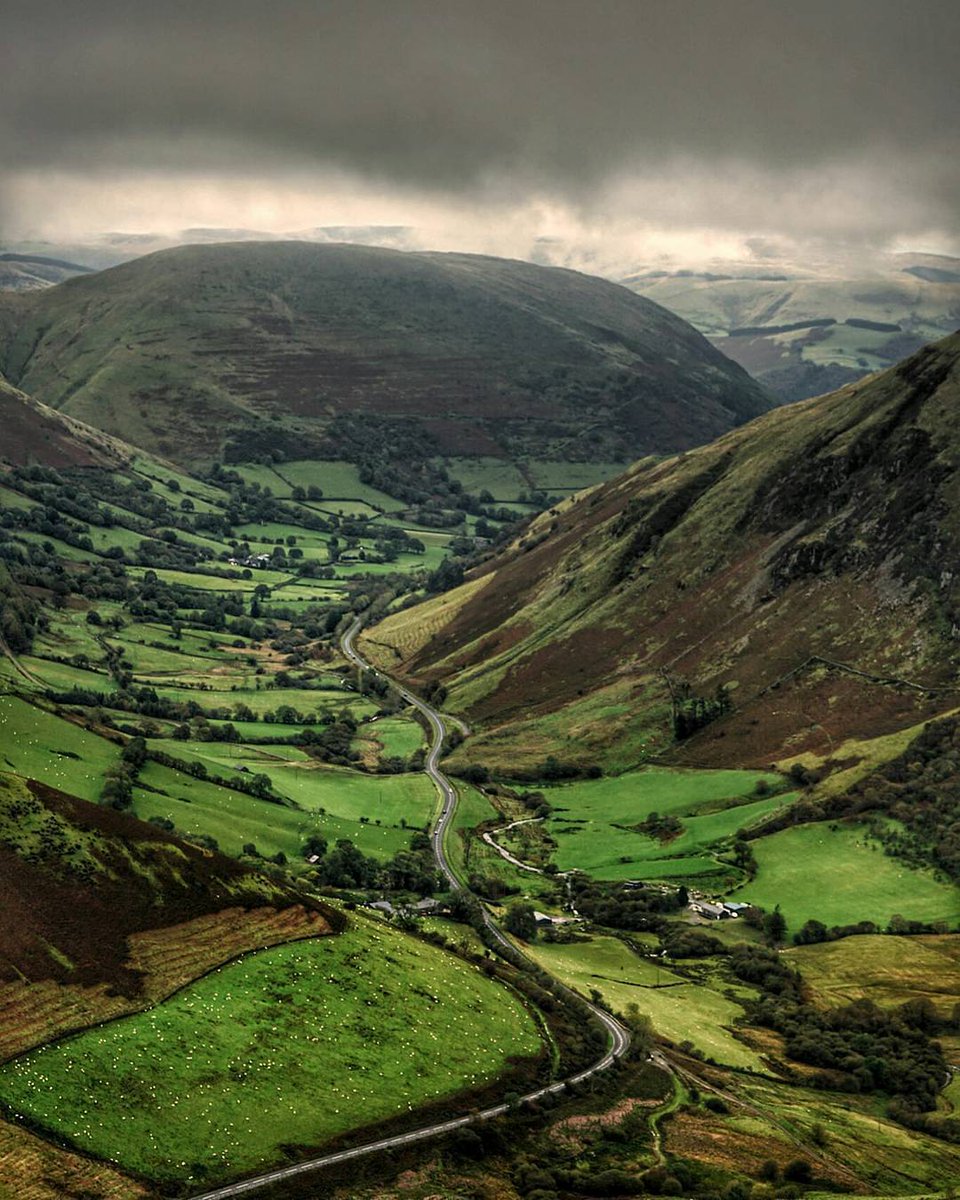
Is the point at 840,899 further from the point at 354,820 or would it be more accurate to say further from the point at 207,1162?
the point at 207,1162

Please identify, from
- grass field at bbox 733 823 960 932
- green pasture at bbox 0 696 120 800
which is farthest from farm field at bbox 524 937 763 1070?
green pasture at bbox 0 696 120 800

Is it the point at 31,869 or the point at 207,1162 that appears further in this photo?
the point at 31,869

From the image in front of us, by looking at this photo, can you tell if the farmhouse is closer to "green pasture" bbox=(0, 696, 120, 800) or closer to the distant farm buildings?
the distant farm buildings

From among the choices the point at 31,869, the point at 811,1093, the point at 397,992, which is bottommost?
the point at 811,1093

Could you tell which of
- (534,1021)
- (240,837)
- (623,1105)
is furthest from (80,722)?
(623,1105)

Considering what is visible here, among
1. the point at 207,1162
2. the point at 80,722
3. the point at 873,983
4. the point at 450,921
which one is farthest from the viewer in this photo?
the point at 80,722

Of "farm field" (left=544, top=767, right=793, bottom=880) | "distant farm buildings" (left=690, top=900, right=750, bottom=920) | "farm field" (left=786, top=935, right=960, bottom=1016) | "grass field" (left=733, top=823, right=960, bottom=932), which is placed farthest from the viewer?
"farm field" (left=544, top=767, right=793, bottom=880)

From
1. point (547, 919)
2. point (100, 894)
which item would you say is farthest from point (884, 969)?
point (100, 894)

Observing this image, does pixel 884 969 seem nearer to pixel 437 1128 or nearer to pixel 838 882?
pixel 838 882
